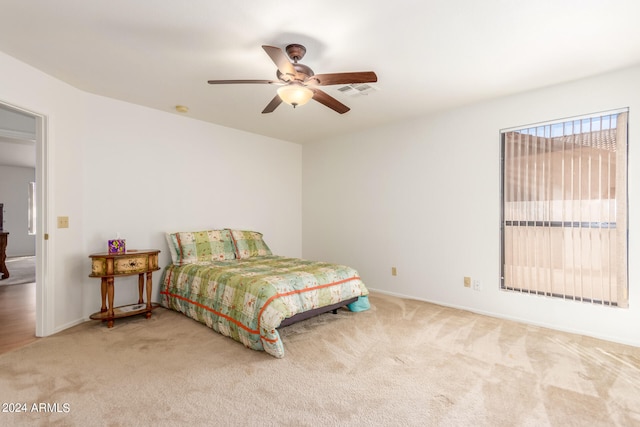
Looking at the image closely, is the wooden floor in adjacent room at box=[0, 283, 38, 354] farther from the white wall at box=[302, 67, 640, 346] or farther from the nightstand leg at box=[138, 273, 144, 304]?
the white wall at box=[302, 67, 640, 346]

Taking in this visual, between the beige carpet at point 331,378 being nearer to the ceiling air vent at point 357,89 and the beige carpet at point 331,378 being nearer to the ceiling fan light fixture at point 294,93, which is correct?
the ceiling fan light fixture at point 294,93

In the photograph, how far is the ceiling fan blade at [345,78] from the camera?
2242 millimetres

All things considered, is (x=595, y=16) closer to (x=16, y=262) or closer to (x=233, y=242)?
(x=233, y=242)

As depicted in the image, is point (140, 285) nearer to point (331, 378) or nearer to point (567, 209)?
point (331, 378)

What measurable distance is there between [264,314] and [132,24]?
7.71 ft

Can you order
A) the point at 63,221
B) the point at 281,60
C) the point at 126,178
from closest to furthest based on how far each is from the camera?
the point at 281,60 < the point at 63,221 < the point at 126,178

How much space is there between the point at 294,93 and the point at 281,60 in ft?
1.22

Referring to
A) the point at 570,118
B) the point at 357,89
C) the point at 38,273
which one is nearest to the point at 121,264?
the point at 38,273

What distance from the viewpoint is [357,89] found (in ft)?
10.8

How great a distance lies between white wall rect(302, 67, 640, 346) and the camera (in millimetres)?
2941

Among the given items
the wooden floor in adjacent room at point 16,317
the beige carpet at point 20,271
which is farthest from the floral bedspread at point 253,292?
the beige carpet at point 20,271

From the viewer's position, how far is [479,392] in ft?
6.72

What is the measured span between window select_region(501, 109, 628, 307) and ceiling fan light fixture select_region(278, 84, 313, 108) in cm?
239

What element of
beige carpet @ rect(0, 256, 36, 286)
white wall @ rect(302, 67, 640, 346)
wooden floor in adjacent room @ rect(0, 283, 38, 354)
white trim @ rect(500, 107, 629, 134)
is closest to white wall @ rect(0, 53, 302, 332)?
wooden floor in adjacent room @ rect(0, 283, 38, 354)
